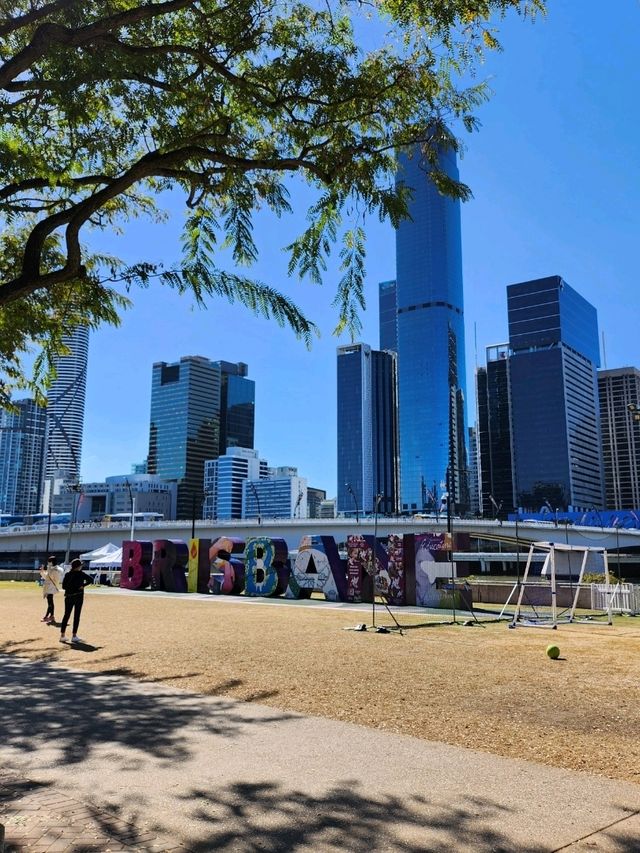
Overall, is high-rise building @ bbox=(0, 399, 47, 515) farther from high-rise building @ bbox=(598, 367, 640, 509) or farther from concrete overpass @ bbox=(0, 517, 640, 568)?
high-rise building @ bbox=(598, 367, 640, 509)

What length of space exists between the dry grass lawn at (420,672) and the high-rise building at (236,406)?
98930 millimetres

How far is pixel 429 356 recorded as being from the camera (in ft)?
585

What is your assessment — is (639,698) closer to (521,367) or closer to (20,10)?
(20,10)

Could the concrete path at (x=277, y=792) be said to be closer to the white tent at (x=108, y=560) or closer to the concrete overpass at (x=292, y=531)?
the white tent at (x=108, y=560)

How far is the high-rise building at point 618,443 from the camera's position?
168m

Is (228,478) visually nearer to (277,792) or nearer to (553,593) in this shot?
(553,593)

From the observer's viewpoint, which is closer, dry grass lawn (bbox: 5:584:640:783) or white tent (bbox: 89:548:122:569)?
dry grass lawn (bbox: 5:584:640:783)

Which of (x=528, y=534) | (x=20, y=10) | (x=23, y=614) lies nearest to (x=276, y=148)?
(x=20, y=10)

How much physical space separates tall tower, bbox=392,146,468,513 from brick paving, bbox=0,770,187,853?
6678 inches

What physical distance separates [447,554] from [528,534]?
203 ft

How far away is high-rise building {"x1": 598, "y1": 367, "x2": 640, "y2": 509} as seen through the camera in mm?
168125

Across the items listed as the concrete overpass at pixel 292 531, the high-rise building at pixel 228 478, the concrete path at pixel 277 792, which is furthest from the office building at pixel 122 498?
the concrete path at pixel 277 792

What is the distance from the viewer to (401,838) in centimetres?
432

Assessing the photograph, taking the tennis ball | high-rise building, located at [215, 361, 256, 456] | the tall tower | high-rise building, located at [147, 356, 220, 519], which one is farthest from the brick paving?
the tall tower
